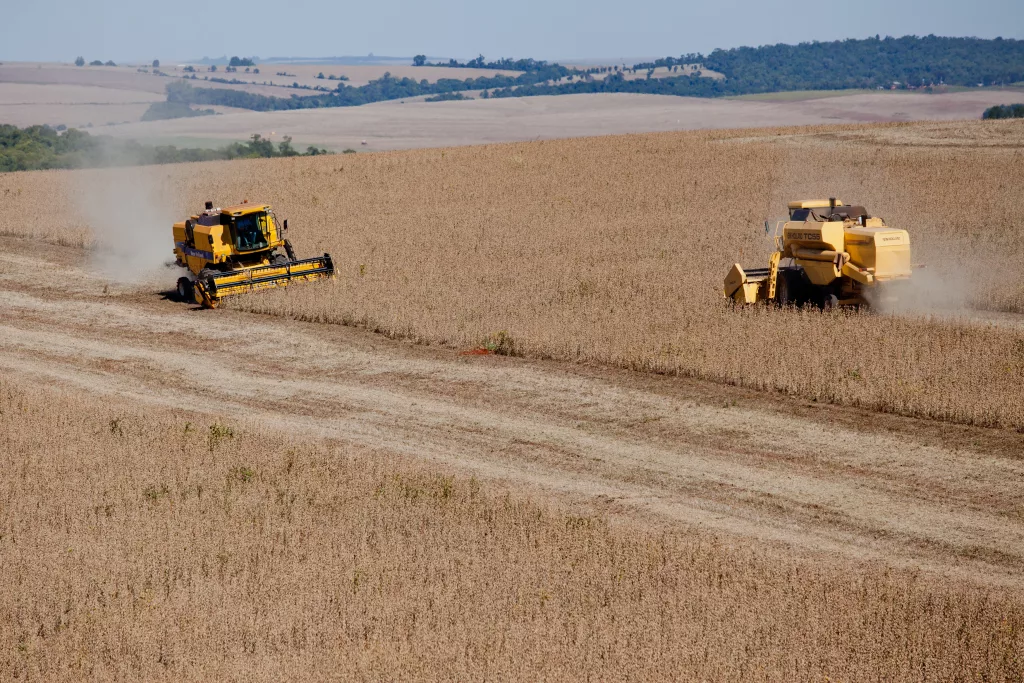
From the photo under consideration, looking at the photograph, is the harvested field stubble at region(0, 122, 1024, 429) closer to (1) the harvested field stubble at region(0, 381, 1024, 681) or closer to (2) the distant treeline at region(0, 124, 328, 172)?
(2) the distant treeline at region(0, 124, 328, 172)

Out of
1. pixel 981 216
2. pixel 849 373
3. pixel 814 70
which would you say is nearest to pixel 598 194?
pixel 981 216

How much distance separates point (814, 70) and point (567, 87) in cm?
3629

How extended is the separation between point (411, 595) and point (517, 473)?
376 cm

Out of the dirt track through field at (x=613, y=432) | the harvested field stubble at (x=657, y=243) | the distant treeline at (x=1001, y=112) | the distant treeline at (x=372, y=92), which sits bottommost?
the dirt track through field at (x=613, y=432)

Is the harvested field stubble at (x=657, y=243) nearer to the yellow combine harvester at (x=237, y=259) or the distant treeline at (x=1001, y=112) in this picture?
the yellow combine harvester at (x=237, y=259)

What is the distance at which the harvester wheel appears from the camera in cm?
2488

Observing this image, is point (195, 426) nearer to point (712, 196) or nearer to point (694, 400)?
point (694, 400)

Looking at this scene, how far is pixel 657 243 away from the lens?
30.0m

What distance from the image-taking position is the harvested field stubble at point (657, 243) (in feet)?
55.0


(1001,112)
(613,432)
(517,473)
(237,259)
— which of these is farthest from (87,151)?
(517,473)

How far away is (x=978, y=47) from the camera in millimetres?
123938

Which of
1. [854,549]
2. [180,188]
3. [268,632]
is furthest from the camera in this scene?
[180,188]

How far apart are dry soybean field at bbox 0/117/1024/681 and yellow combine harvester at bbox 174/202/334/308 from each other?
3.19ft

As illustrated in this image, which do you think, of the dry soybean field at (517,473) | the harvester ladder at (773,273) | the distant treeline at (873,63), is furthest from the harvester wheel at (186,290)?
the distant treeline at (873,63)
